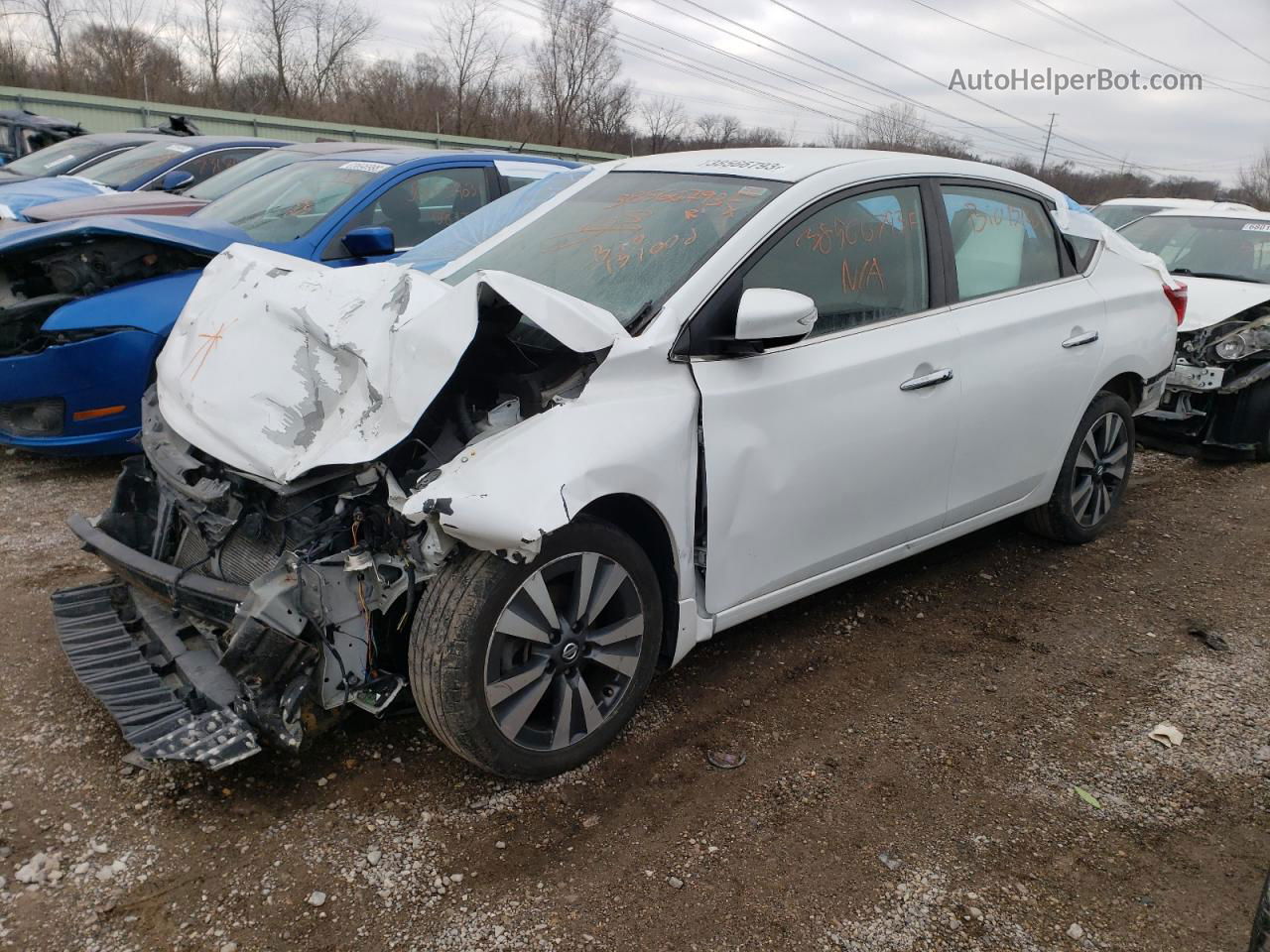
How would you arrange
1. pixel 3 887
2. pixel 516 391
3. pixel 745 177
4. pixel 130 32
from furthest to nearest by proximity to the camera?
Result: pixel 130 32, pixel 745 177, pixel 516 391, pixel 3 887

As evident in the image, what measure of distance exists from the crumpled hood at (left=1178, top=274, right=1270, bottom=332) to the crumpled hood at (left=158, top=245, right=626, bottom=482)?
511 centimetres

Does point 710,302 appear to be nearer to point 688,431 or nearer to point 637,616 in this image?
point 688,431

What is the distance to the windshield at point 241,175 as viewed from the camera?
24.7 feet

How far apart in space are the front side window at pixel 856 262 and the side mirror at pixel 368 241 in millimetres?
2270

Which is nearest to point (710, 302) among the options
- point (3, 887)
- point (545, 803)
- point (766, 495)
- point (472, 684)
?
point (766, 495)

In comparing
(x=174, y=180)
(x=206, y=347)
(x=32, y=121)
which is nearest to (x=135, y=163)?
(x=174, y=180)

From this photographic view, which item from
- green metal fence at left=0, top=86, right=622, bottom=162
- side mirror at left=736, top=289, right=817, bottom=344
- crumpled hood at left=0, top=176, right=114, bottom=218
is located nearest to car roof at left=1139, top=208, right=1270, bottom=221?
side mirror at left=736, top=289, right=817, bottom=344

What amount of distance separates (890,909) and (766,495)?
1.22m

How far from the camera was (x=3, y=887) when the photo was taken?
2.29 meters

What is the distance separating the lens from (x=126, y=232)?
4.74 meters

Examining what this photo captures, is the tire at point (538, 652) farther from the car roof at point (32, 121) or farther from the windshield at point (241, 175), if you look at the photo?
the car roof at point (32, 121)

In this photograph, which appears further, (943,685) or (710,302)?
(943,685)

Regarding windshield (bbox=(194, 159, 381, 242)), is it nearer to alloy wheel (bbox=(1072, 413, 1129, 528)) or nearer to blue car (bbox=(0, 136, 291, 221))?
blue car (bbox=(0, 136, 291, 221))

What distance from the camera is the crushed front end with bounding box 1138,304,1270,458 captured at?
5.95m
